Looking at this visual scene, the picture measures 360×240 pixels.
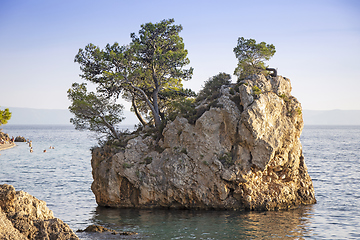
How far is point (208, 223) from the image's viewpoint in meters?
22.4

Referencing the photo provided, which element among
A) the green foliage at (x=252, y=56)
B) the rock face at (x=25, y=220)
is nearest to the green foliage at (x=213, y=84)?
the green foliage at (x=252, y=56)

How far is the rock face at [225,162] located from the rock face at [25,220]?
13.9 m

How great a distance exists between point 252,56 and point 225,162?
1083 centimetres

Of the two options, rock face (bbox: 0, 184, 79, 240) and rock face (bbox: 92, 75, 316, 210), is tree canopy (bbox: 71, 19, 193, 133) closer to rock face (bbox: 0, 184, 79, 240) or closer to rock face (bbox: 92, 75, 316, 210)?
rock face (bbox: 92, 75, 316, 210)

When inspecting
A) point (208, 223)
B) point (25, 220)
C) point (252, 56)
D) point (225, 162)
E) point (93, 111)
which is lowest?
point (208, 223)

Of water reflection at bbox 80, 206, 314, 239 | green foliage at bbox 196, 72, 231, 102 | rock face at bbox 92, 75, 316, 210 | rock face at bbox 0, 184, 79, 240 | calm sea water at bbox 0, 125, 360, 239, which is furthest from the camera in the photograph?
green foliage at bbox 196, 72, 231, 102

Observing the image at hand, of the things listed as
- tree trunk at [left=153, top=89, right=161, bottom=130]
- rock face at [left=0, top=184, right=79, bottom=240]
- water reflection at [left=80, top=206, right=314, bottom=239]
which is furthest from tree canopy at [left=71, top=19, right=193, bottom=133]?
rock face at [left=0, top=184, right=79, bottom=240]

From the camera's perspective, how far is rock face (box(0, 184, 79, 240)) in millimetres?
11671

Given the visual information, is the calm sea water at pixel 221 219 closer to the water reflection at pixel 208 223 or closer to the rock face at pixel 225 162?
the water reflection at pixel 208 223

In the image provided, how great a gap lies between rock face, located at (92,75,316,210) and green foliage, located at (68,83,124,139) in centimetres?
547

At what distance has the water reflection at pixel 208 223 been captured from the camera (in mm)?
20281

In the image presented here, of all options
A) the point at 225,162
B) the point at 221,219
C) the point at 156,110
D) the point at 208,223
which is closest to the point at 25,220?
the point at 208,223

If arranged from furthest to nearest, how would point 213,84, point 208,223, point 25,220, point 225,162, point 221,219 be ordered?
point 213,84
point 225,162
point 221,219
point 208,223
point 25,220

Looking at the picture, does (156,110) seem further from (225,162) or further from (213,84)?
(225,162)
